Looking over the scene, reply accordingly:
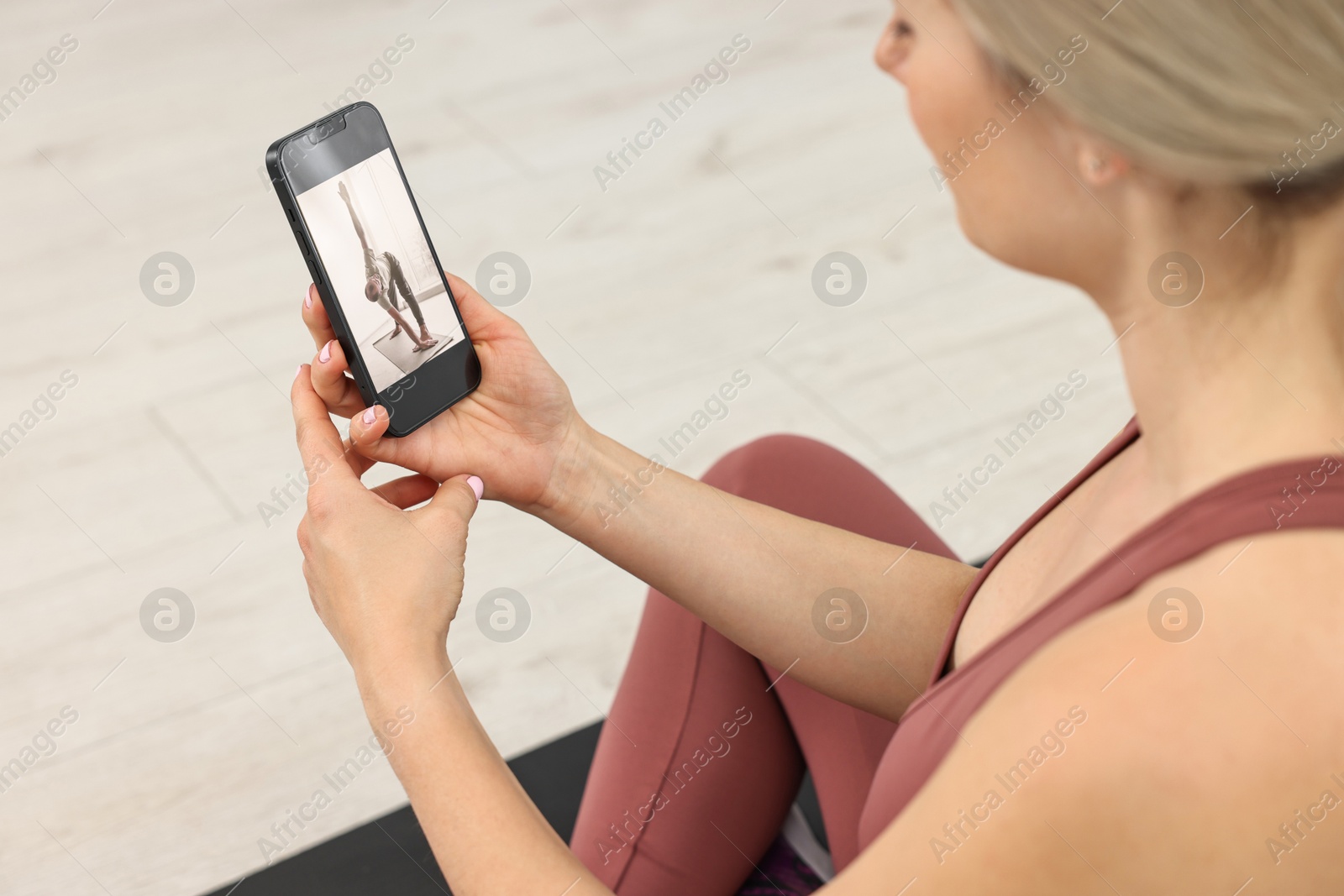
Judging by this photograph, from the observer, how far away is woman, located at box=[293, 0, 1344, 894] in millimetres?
559

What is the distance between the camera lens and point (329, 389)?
3.06 feet

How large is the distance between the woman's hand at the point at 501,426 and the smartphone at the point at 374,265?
0.02 metres

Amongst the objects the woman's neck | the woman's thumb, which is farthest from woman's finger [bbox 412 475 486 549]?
the woman's neck

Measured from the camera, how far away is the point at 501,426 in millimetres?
996

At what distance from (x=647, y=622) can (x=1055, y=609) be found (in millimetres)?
489

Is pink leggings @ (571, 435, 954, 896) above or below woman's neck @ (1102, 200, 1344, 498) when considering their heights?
below

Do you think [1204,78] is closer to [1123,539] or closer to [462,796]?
[1123,539]

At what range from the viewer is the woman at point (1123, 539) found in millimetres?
559

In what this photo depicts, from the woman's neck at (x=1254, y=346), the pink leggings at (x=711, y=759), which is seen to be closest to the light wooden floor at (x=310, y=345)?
the pink leggings at (x=711, y=759)

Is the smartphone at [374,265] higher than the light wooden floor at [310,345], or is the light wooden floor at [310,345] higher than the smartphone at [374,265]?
the smartphone at [374,265]

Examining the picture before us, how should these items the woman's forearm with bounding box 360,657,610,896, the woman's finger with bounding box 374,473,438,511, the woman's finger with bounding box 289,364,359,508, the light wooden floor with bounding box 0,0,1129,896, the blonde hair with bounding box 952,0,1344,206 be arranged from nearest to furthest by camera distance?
the blonde hair with bounding box 952,0,1344,206, the woman's forearm with bounding box 360,657,610,896, the woman's finger with bounding box 289,364,359,508, the woman's finger with bounding box 374,473,438,511, the light wooden floor with bounding box 0,0,1129,896

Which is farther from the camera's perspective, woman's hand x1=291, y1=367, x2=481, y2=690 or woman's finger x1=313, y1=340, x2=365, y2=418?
woman's finger x1=313, y1=340, x2=365, y2=418

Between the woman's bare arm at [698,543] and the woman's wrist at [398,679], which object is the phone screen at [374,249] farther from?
the woman's wrist at [398,679]

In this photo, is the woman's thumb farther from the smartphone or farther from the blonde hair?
the blonde hair
